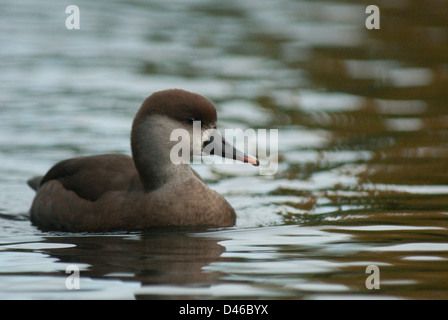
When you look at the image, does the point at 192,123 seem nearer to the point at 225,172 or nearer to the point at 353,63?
the point at 225,172

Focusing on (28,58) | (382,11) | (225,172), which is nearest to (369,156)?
(225,172)

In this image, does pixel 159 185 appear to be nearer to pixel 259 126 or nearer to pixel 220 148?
pixel 220 148

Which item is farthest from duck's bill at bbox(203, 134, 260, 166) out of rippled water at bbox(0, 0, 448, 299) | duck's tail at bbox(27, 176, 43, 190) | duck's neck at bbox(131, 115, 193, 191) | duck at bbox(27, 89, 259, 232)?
duck's tail at bbox(27, 176, 43, 190)

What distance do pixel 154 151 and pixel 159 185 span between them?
294 mm

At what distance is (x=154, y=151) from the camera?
27.0 feet

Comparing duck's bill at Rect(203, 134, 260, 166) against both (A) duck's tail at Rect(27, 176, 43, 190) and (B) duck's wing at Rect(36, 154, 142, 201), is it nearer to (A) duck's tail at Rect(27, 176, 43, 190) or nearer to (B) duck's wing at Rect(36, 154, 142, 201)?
(B) duck's wing at Rect(36, 154, 142, 201)

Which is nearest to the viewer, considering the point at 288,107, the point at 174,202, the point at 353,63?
the point at 174,202

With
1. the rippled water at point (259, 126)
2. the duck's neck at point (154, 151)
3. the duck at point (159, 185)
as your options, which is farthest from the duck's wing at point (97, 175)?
the rippled water at point (259, 126)

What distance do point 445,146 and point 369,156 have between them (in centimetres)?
90

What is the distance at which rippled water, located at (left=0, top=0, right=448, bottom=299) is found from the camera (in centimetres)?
669

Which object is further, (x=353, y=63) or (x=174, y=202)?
(x=353, y=63)

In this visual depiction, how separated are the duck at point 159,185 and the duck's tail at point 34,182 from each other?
1318mm

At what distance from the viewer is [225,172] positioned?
10711 mm

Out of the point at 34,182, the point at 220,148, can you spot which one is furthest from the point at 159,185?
the point at 34,182
